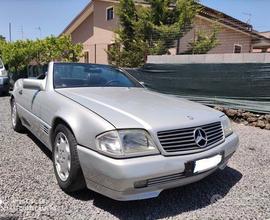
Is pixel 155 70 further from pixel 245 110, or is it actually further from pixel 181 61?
pixel 245 110

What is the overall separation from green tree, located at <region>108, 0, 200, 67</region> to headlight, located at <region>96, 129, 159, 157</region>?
8740 mm

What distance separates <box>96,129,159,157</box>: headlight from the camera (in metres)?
2.51

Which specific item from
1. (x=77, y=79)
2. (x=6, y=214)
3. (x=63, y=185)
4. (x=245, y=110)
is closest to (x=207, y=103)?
(x=245, y=110)

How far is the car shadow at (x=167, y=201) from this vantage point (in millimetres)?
2820

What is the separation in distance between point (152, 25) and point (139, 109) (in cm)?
915

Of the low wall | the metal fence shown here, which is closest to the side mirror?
the metal fence

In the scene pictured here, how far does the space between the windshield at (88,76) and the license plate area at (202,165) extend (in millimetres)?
1873

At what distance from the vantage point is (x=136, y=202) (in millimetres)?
2990

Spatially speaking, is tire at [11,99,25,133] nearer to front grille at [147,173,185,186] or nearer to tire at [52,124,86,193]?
tire at [52,124,86,193]

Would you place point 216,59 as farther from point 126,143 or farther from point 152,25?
point 126,143

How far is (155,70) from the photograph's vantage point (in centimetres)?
853

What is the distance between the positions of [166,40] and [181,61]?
10.6 ft

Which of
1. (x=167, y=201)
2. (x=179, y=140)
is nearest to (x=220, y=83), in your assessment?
(x=167, y=201)

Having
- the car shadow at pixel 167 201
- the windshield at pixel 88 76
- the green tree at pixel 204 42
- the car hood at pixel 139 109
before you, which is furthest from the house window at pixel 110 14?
the car shadow at pixel 167 201
